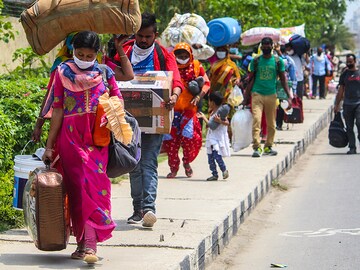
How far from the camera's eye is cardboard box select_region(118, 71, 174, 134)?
8.76 meters

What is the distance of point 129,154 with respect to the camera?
7.34m

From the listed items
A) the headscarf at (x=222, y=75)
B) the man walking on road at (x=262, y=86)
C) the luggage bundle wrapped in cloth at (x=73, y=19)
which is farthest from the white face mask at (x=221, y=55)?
the luggage bundle wrapped in cloth at (x=73, y=19)

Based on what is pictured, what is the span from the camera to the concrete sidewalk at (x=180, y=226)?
7219mm

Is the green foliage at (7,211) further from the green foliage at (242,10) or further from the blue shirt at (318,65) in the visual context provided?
the blue shirt at (318,65)

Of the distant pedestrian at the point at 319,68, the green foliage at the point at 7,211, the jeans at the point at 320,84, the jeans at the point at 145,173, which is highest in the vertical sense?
the jeans at the point at 145,173

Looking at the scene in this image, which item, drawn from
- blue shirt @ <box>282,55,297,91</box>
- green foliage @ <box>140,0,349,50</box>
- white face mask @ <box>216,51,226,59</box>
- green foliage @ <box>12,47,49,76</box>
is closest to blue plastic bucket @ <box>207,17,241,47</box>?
white face mask @ <box>216,51,226,59</box>

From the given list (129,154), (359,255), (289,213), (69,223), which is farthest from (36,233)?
(289,213)

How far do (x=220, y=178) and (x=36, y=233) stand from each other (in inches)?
225

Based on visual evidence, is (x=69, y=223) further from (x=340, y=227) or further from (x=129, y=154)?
(x=340, y=227)

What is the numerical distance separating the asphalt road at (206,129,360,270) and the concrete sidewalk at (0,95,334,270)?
175 millimetres

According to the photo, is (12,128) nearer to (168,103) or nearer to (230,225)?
(168,103)

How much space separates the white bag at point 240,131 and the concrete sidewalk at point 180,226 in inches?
10.7

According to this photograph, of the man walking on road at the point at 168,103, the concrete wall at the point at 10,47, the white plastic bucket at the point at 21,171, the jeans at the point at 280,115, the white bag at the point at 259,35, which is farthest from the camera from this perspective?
the jeans at the point at 280,115

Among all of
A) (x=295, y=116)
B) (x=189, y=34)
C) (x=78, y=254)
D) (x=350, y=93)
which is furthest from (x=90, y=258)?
(x=295, y=116)
